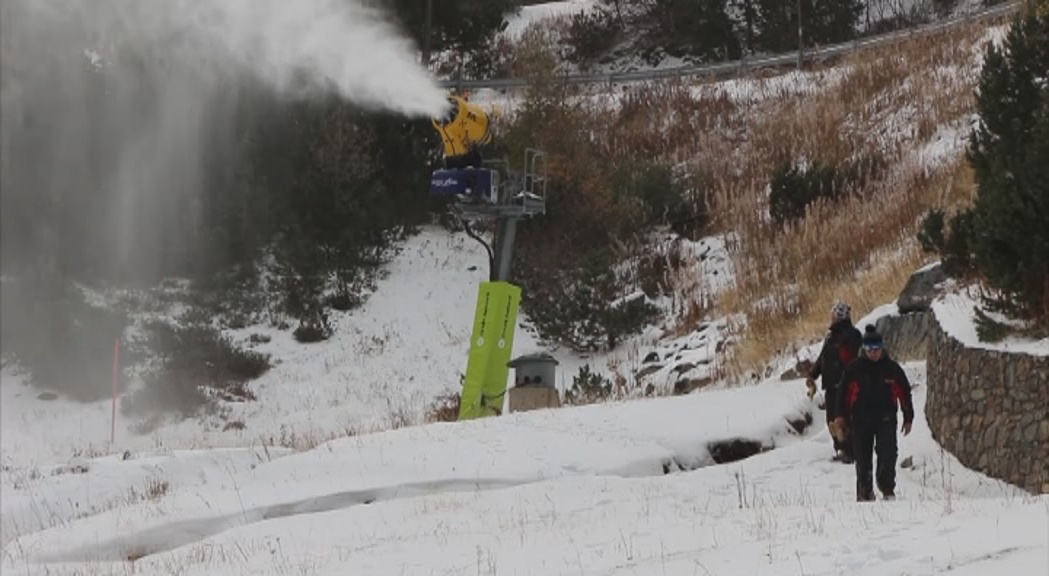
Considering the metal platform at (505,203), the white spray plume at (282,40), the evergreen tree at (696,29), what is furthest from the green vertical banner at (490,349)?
the evergreen tree at (696,29)

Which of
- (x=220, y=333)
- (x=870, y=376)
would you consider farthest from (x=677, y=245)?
(x=870, y=376)

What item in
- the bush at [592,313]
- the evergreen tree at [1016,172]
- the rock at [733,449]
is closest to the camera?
the evergreen tree at [1016,172]

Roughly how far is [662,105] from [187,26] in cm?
1127

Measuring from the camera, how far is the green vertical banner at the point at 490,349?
14195 mm

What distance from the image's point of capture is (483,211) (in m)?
14.4

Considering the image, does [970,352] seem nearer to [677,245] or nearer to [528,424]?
[528,424]

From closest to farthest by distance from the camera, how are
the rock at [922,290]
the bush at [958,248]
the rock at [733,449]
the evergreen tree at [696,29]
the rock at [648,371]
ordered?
1. the bush at [958,248]
2. the rock at [733,449]
3. the rock at [922,290]
4. the rock at [648,371]
5. the evergreen tree at [696,29]

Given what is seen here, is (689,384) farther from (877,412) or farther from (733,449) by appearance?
(877,412)

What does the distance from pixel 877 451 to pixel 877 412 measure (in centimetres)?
30

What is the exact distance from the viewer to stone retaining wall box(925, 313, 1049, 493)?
9023 mm

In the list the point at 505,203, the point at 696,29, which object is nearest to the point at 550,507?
the point at 505,203

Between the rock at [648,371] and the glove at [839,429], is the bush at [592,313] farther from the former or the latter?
the glove at [839,429]

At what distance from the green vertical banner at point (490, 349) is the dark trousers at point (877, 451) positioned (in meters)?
5.52

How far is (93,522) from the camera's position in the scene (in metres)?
10.4
